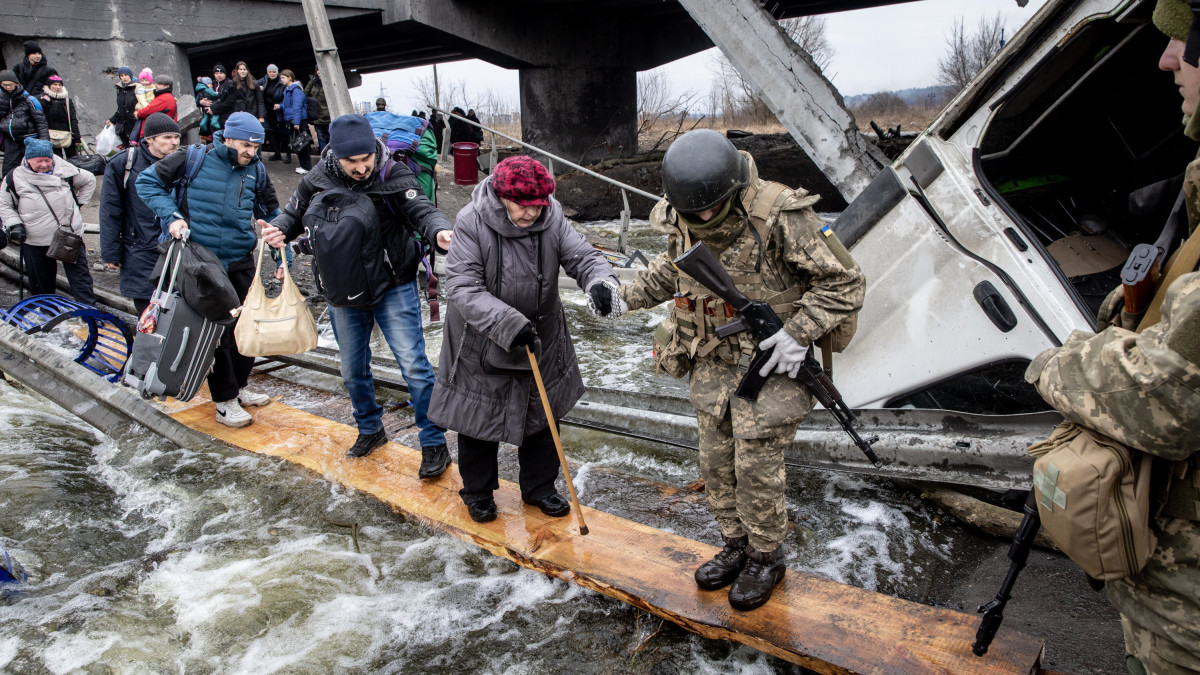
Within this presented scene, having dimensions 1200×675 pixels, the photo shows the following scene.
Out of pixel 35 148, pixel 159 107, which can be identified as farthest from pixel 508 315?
pixel 159 107

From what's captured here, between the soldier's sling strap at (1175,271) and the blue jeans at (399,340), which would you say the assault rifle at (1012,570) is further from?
the blue jeans at (399,340)

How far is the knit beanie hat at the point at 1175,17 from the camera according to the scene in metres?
1.61

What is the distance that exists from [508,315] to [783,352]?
1.05 meters

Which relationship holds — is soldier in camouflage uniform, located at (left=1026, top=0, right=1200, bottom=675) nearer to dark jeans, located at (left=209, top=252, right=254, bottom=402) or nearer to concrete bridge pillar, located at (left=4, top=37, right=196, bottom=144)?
dark jeans, located at (left=209, top=252, right=254, bottom=402)

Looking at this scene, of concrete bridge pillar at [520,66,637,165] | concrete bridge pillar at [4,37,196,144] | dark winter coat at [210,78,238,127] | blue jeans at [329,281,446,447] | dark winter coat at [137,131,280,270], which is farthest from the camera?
concrete bridge pillar at [520,66,637,165]

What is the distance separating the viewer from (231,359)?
481cm

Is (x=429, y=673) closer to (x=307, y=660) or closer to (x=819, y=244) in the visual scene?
(x=307, y=660)

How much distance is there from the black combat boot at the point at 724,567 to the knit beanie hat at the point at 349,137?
2352mm

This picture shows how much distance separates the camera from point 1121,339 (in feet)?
5.18

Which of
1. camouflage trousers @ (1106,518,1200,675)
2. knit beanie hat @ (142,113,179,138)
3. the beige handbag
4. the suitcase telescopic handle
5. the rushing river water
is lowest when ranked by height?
the rushing river water

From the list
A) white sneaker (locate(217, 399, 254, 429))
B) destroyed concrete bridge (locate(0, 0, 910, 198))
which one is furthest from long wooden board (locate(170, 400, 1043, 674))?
destroyed concrete bridge (locate(0, 0, 910, 198))

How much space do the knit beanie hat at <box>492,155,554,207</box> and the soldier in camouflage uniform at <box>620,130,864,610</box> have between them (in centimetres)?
47

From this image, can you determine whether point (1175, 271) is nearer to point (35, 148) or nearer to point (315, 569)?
point (315, 569)

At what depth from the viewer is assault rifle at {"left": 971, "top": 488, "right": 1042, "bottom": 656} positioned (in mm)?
2068
